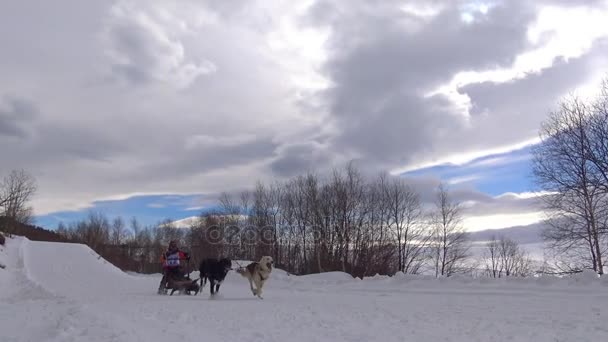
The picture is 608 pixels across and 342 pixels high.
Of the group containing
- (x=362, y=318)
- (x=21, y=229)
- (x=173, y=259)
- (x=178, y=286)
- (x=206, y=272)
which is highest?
A: (x=21, y=229)

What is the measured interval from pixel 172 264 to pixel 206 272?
1.76m

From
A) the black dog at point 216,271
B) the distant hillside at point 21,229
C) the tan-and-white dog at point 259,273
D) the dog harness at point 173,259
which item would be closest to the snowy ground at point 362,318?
the tan-and-white dog at point 259,273

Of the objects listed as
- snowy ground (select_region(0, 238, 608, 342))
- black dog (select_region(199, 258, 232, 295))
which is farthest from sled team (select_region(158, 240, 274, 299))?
snowy ground (select_region(0, 238, 608, 342))

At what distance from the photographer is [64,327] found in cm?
776

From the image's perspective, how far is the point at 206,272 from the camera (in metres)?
16.1

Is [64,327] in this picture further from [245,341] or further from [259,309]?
[259,309]

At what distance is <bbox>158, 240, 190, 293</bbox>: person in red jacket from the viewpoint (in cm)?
1716

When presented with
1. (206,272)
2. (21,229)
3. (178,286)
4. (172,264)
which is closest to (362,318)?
(206,272)

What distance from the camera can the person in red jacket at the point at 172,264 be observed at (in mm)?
17156

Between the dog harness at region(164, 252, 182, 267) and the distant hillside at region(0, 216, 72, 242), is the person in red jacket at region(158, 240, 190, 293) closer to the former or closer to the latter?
the dog harness at region(164, 252, 182, 267)

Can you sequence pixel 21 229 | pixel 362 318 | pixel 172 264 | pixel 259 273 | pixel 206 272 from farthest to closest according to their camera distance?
1. pixel 21 229
2. pixel 172 264
3. pixel 206 272
4. pixel 259 273
5. pixel 362 318

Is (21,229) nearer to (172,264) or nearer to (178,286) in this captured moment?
(172,264)

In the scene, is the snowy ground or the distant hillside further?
the distant hillside

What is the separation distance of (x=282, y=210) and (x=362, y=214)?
463 inches
